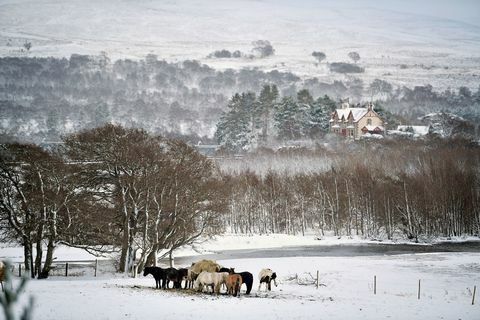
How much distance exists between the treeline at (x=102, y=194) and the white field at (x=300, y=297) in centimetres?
315

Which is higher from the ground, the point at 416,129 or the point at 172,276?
the point at 416,129

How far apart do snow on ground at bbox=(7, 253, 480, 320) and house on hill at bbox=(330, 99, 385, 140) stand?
331ft

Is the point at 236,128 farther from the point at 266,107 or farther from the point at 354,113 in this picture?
the point at 354,113

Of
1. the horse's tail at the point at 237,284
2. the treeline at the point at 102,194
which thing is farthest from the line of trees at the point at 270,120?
the horse's tail at the point at 237,284

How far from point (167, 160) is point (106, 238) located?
790 centimetres

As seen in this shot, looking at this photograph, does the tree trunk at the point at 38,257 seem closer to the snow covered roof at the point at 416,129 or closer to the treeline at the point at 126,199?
the treeline at the point at 126,199

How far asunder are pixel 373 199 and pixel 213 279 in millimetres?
56890

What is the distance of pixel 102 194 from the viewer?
141 ft

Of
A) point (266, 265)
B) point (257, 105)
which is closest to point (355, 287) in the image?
→ point (266, 265)

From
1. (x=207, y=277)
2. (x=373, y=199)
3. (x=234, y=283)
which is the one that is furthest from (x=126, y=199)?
(x=373, y=199)

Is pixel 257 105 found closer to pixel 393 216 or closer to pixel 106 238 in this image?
pixel 393 216

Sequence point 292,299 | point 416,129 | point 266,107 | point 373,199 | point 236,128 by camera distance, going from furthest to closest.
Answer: point 266,107
point 236,128
point 416,129
point 373,199
point 292,299

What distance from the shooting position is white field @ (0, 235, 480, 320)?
2534 cm

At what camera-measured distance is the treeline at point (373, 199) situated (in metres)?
79.4
